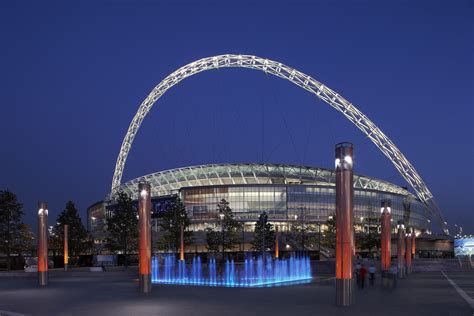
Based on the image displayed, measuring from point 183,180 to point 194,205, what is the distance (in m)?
12.4

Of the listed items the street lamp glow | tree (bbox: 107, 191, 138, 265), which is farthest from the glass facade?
the street lamp glow

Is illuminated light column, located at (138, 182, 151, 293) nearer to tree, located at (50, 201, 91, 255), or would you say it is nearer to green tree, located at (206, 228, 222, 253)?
tree, located at (50, 201, 91, 255)

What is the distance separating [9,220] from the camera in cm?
7088

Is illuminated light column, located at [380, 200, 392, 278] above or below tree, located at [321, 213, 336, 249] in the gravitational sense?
above

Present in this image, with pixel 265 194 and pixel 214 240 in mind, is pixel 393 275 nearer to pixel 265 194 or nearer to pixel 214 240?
pixel 214 240

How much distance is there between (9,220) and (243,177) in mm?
66137

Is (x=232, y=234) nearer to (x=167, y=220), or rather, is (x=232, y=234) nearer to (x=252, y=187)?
(x=167, y=220)

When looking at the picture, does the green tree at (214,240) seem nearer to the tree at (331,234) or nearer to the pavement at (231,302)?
the tree at (331,234)

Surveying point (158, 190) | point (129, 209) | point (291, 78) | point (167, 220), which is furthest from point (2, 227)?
point (158, 190)

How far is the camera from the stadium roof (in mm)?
130750

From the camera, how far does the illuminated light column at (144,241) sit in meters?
32.5

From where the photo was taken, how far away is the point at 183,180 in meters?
138

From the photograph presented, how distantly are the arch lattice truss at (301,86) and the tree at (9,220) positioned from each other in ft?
118

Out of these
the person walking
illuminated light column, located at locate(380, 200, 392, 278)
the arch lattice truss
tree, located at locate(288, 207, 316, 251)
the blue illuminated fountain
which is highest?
the arch lattice truss
